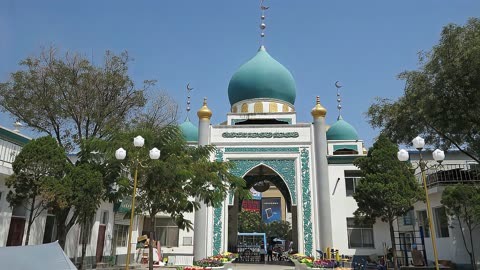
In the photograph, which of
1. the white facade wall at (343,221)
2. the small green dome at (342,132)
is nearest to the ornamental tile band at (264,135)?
the white facade wall at (343,221)

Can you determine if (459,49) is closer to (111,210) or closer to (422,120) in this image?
(422,120)

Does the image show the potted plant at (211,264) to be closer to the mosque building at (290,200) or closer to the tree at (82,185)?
the mosque building at (290,200)

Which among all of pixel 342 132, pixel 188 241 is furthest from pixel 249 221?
pixel 188 241

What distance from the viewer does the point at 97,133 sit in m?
15.9

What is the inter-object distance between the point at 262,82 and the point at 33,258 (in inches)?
795

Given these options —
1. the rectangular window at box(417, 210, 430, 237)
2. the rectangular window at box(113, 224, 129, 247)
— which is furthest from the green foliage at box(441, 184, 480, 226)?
the rectangular window at box(113, 224, 129, 247)

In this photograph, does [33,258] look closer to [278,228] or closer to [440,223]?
[440,223]

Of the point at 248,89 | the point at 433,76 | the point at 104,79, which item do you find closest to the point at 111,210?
the point at 104,79

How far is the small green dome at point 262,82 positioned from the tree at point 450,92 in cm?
980

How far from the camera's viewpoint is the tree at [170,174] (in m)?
→ 10.4

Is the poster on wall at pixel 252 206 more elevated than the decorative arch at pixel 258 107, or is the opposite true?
the decorative arch at pixel 258 107

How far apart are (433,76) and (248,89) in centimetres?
1250

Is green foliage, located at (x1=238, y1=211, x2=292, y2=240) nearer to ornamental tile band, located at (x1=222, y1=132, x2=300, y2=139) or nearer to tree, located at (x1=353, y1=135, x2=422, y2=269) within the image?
ornamental tile band, located at (x1=222, y1=132, x2=300, y2=139)

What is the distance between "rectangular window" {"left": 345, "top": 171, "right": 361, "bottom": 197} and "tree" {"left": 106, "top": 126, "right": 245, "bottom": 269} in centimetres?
872
